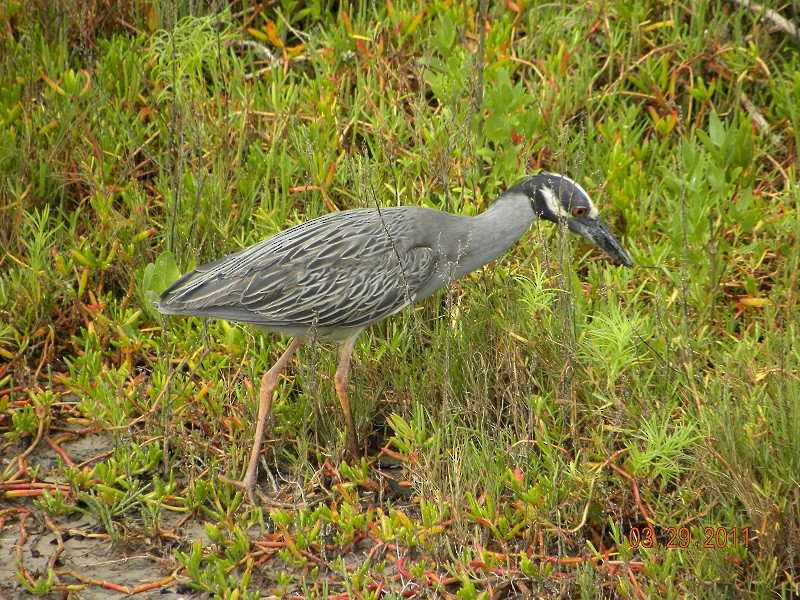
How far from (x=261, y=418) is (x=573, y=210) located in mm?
1790

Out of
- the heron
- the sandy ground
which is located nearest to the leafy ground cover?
the sandy ground

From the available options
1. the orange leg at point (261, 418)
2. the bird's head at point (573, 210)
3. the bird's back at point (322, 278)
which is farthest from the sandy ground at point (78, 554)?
the bird's head at point (573, 210)

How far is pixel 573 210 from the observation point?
525cm

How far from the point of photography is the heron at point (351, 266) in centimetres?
499

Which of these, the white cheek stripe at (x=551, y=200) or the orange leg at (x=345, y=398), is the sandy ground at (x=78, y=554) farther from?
the white cheek stripe at (x=551, y=200)

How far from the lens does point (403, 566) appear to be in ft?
14.4

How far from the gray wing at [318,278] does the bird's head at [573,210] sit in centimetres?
59

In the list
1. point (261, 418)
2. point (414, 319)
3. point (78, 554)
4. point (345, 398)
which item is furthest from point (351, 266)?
point (78, 554)

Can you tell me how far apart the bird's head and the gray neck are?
0.19 feet

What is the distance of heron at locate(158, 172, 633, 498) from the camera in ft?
16.4

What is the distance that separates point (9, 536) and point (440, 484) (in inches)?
73.2

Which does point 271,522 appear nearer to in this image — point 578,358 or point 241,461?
point 241,461

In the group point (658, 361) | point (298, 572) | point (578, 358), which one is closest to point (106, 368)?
point (298, 572)

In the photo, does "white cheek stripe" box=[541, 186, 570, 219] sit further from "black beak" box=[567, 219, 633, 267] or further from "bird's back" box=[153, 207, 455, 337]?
"bird's back" box=[153, 207, 455, 337]
